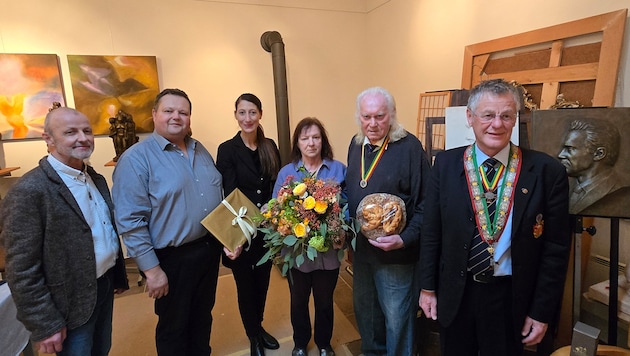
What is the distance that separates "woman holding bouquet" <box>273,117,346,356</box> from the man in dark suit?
0.60m

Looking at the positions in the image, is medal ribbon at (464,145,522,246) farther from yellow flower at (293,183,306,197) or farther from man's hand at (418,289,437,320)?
yellow flower at (293,183,306,197)

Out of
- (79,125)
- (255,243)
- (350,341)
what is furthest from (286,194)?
(350,341)

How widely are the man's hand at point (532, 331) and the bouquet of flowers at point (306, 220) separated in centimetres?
73

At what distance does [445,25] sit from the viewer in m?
2.92

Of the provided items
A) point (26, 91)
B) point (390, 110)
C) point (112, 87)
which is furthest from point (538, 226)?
point (26, 91)

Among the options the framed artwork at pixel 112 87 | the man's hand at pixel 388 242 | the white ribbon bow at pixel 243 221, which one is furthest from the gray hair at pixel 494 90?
the framed artwork at pixel 112 87

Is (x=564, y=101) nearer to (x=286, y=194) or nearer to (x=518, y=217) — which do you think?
(x=518, y=217)

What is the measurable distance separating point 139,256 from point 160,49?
268 centimetres

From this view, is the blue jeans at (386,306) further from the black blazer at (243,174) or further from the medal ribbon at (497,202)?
the black blazer at (243,174)

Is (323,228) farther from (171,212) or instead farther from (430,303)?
(171,212)

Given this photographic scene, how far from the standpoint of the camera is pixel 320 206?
1.34m

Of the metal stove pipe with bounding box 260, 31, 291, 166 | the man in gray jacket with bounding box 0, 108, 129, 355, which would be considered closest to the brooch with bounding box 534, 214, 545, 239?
the man in gray jacket with bounding box 0, 108, 129, 355

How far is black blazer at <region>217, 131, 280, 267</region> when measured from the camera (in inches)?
71.7

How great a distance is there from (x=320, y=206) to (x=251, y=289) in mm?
874
